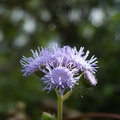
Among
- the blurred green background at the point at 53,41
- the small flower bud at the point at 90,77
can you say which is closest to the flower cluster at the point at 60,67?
the small flower bud at the point at 90,77

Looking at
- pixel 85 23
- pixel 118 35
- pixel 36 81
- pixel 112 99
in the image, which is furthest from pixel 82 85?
pixel 85 23

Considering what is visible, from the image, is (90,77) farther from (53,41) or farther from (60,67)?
(53,41)

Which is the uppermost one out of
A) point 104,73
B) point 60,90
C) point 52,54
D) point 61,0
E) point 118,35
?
point 61,0

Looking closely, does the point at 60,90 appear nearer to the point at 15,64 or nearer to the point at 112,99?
the point at 112,99

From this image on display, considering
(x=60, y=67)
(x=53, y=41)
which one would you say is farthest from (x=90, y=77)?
(x=53, y=41)

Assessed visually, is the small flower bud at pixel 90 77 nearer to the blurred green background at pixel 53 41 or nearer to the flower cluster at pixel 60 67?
the flower cluster at pixel 60 67
